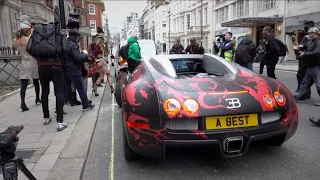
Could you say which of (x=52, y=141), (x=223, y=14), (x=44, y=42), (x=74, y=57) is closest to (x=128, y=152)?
(x=52, y=141)

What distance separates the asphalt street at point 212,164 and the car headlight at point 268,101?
70cm

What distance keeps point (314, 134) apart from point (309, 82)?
104 inches

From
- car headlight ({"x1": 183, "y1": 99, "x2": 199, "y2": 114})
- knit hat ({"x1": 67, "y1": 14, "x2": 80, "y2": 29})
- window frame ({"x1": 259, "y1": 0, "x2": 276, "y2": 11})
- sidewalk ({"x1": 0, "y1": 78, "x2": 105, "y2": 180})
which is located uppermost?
window frame ({"x1": 259, "y1": 0, "x2": 276, "y2": 11})

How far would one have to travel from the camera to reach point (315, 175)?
8.64 ft

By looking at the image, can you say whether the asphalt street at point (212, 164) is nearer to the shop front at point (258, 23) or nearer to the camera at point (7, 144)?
the camera at point (7, 144)

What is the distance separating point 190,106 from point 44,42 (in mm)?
2643

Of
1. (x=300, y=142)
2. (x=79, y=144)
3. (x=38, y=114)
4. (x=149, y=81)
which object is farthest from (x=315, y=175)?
(x=38, y=114)

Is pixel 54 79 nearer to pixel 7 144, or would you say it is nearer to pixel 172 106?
pixel 172 106

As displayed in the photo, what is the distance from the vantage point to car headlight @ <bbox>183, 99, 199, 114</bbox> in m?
2.45

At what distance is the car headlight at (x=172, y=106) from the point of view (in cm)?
246

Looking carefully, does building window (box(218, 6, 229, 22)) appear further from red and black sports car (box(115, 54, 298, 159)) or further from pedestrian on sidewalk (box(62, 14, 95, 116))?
red and black sports car (box(115, 54, 298, 159))

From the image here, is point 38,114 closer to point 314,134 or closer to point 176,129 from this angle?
point 176,129

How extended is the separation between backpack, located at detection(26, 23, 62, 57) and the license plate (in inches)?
106

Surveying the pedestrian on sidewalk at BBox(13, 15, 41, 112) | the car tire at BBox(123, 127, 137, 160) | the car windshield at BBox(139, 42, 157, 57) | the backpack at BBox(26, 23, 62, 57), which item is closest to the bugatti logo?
the car tire at BBox(123, 127, 137, 160)
